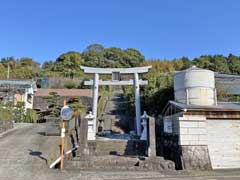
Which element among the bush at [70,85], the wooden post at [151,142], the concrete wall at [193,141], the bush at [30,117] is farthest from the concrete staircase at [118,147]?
the bush at [70,85]

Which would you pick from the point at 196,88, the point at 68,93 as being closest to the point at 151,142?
the point at 196,88

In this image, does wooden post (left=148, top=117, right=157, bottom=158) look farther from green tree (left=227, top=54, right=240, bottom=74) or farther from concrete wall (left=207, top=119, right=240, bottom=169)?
green tree (left=227, top=54, right=240, bottom=74)

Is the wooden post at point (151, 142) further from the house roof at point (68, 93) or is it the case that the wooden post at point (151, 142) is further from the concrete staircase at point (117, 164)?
the house roof at point (68, 93)

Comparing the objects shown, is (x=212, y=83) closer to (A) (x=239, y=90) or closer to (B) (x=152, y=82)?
(B) (x=152, y=82)

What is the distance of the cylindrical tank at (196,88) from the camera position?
11.2 m

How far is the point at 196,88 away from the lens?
1130cm

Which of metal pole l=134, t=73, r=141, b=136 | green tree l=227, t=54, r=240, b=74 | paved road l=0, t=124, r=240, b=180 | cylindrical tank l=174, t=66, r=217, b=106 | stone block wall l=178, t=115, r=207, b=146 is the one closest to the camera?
paved road l=0, t=124, r=240, b=180

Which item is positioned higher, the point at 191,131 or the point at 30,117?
the point at 30,117

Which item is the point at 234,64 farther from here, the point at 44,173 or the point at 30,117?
the point at 44,173

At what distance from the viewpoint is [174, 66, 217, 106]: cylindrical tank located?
1121 cm

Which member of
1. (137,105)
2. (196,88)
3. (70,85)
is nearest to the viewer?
(196,88)

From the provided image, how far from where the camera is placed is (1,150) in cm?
989

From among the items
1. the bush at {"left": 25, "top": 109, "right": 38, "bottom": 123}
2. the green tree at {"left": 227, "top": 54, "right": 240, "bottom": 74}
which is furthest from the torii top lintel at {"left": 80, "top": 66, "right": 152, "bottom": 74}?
the green tree at {"left": 227, "top": 54, "right": 240, "bottom": 74}

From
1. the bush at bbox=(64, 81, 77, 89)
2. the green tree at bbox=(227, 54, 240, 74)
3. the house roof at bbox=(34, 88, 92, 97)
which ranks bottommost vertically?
the house roof at bbox=(34, 88, 92, 97)
